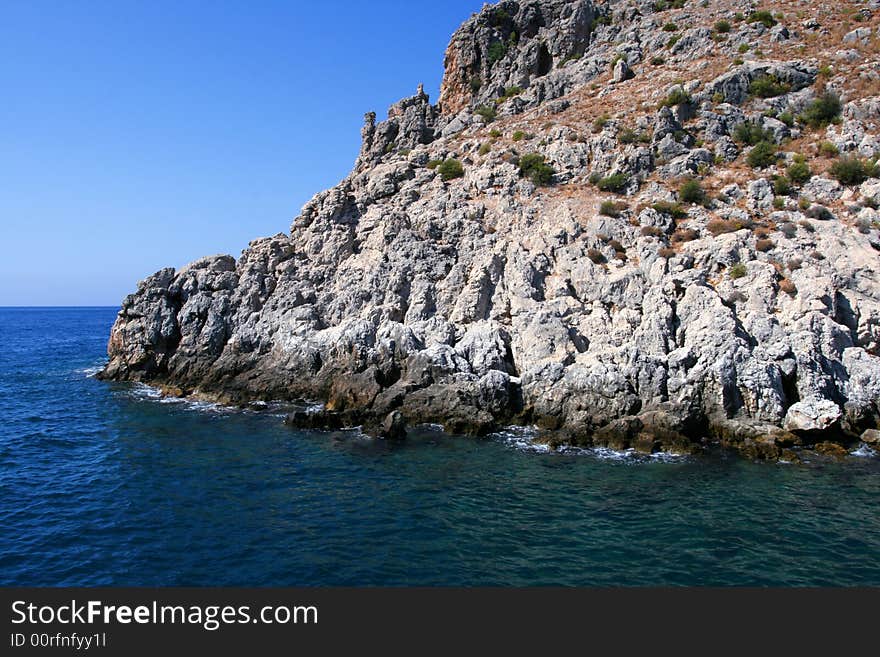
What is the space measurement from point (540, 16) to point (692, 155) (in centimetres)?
3023

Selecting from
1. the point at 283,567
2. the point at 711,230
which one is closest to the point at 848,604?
the point at 283,567

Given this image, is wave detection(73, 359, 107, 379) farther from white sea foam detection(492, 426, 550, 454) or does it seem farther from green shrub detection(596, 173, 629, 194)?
green shrub detection(596, 173, 629, 194)

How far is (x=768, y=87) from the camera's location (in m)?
51.3

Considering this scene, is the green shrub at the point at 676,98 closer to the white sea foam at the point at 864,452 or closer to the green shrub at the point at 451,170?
the green shrub at the point at 451,170

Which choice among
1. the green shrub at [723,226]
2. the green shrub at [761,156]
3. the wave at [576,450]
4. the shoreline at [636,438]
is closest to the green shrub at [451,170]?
the green shrub at [723,226]

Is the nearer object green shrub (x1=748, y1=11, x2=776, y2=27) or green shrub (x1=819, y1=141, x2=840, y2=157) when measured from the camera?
green shrub (x1=819, y1=141, x2=840, y2=157)

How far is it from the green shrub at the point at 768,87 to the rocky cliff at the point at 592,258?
17 cm

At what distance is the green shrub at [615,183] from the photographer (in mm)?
48219

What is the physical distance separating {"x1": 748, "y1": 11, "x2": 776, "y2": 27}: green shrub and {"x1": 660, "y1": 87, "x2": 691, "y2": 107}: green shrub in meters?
15.5

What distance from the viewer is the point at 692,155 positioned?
48719mm

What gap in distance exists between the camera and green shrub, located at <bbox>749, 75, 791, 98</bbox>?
51.2 metres

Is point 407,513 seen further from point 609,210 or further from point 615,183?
point 615,183

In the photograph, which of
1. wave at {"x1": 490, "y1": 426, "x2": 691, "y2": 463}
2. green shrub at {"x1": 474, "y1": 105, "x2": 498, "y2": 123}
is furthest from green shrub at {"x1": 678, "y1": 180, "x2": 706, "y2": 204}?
wave at {"x1": 490, "y1": 426, "x2": 691, "y2": 463}

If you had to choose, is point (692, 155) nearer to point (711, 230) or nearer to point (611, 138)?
point (611, 138)
